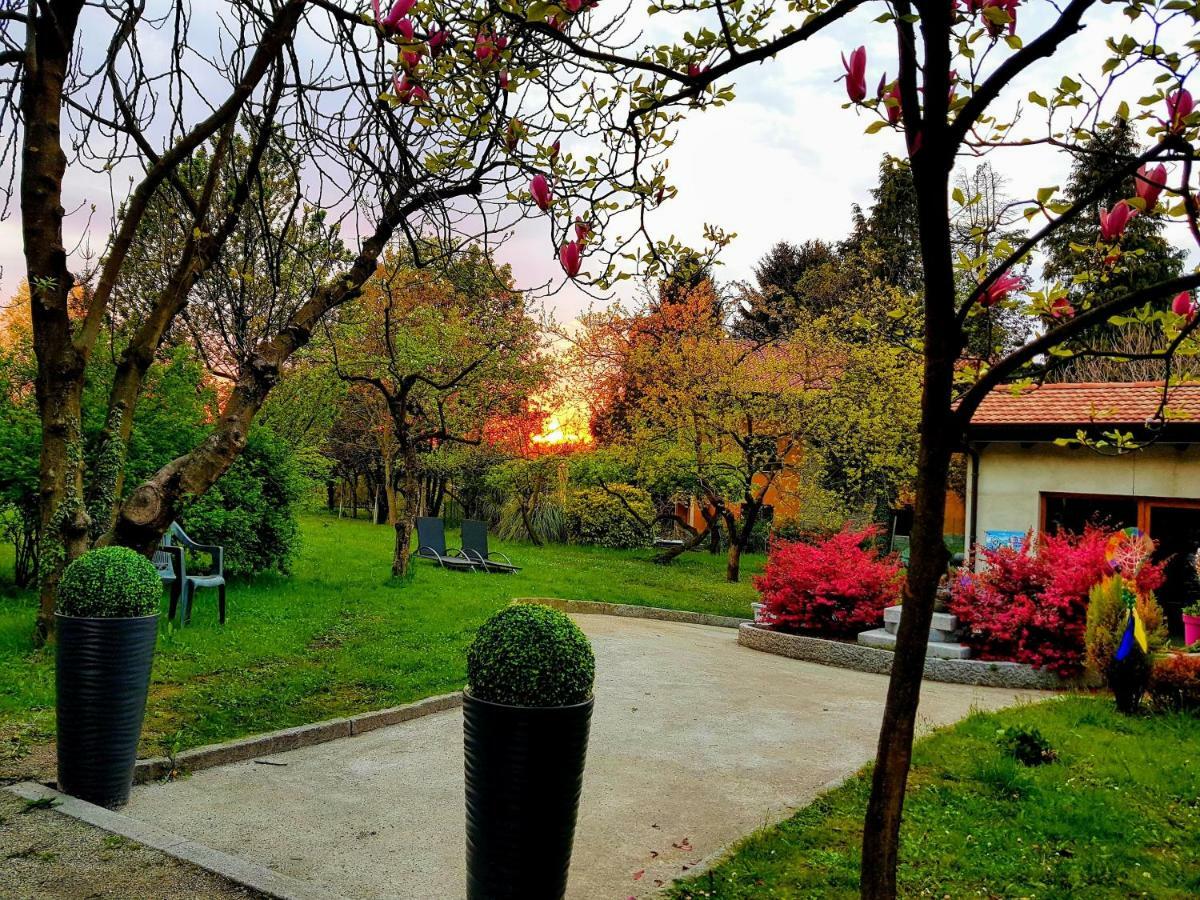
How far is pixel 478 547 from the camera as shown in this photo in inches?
664

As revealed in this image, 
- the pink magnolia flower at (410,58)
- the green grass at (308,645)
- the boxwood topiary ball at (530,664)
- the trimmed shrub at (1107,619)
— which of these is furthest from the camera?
the trimmed shrub at (1107,619)

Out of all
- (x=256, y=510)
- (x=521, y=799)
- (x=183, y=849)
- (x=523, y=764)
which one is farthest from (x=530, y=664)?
(x=256, y=510)

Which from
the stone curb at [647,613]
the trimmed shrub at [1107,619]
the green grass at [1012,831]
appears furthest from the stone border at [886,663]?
the green grass at [1012,831]

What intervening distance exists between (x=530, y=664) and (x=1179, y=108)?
9.33 ft

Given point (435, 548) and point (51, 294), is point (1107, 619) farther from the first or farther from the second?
point (435, 548)

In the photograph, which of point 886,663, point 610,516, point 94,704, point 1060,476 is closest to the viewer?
point 94,704

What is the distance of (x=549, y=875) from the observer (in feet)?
9.98

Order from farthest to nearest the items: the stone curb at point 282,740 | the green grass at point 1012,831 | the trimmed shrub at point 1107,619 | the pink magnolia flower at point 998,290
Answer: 1. the trimmed shrub at point 1107,619
2. the stone curb at point 282,740
3. the green grass at point 1012,831
4. the pink magnolia flower at point 998,290

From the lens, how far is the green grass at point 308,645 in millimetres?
6020

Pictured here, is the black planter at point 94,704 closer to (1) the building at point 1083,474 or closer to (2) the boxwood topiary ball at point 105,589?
(2) the boxwood topiary ball at point 105,589

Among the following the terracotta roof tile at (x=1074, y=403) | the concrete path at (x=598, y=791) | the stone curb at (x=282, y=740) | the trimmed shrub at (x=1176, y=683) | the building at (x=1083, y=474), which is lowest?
the concrete path at (x=598, y=791)

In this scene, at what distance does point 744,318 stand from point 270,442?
26.4 m

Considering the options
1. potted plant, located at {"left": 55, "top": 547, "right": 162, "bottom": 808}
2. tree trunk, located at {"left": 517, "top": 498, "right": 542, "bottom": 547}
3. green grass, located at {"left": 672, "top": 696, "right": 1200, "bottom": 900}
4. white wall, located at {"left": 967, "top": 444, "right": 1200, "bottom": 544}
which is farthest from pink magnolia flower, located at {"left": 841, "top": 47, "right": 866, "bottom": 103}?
tree trunk, located at {"left": 517, "top": 498, "right": 542, "bottom": 547}

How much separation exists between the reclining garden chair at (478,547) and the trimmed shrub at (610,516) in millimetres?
6421
